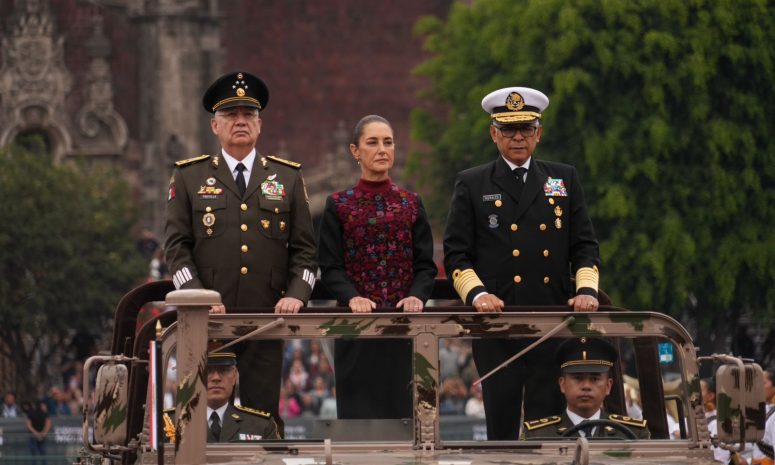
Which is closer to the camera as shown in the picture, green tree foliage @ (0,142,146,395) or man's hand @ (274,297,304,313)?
man's hand @ (274,297,304,313)

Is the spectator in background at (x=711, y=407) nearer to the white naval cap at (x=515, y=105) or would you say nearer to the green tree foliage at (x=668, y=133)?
the white naval cap at (x=515, y=105)

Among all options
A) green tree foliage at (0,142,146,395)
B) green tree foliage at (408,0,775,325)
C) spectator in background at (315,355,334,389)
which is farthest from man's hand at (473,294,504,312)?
green tree foliage at (0,142,146,395)

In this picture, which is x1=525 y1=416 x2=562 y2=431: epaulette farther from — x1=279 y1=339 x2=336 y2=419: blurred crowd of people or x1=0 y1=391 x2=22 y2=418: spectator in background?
x1=0 y1=391 x2=22 y2=418: spectator in background

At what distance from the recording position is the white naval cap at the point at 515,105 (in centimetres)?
1007

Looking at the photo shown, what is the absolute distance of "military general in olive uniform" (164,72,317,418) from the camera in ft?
33.1

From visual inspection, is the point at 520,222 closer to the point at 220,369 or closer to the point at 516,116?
the point at 516,116

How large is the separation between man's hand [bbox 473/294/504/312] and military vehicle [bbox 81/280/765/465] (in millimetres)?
87

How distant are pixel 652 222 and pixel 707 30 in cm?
295

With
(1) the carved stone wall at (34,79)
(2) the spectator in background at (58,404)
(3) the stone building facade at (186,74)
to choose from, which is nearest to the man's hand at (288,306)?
(2) the spectator in background at (58,404)

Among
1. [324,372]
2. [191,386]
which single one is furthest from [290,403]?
[191,386]

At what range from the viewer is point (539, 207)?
10.3 m

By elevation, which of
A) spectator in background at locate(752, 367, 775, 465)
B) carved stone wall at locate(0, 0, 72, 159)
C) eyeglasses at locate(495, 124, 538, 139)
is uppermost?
carved stone wall at locate(0, 0, 72, 159)

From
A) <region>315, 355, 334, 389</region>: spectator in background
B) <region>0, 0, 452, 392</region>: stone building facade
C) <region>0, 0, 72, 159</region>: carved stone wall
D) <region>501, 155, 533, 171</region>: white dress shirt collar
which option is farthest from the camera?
<region>0, 0, 452, 392</region>: stone building facade

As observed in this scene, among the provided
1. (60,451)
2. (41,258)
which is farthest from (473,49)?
(60,451)
